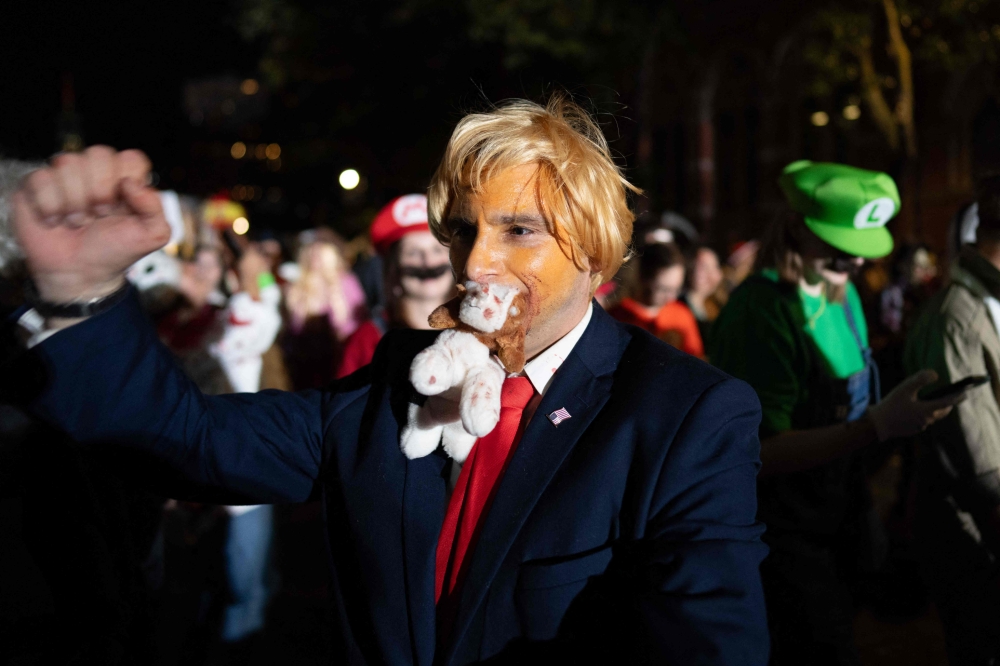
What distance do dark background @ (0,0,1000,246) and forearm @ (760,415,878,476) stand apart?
1023cm

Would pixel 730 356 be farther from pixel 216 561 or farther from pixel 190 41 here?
pixel 190 41

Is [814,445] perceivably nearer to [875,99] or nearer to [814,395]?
[814,395]

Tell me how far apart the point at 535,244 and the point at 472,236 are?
0.15 m

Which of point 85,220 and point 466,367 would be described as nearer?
point 85,220

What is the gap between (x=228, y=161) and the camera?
2964 cm

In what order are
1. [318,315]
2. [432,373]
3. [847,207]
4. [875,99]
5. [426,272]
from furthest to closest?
[875,99] < [318,315] < [426,272] < [847,207] < [432,373]

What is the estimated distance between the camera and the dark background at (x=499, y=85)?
15.9 m

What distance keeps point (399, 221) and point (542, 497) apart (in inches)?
104

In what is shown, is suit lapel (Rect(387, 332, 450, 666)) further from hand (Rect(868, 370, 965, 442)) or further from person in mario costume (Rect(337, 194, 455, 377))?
person in mario costume (Rect(337, 194, 455, 377))

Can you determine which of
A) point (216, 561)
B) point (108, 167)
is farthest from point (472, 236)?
point (216, 561)

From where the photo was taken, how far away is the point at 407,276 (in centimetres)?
400

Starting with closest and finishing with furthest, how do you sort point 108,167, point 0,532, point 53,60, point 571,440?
point 108,167 → point 571,440 → point 0,532 → point 53,60

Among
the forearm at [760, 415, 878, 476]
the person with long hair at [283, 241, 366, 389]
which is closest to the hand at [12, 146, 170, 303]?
the forearm at [760, 415, 878, 476]

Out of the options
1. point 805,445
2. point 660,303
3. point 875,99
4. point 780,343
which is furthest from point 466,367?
point 875,99
